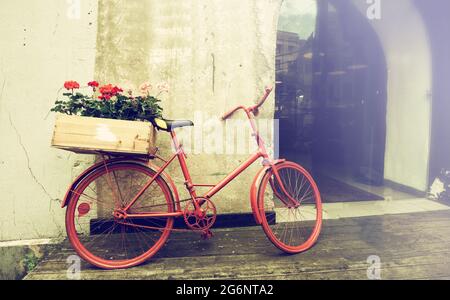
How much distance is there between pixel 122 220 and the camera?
9.87 feet

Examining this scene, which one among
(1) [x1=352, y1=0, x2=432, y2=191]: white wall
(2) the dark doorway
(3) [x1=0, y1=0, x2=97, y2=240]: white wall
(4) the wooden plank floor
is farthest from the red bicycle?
(1) [x1=352, y1=0, x2=432, y2=191]: white wall

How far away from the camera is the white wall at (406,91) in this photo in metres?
5.33

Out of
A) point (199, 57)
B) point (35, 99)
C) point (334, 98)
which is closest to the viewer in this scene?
point (35, 99)

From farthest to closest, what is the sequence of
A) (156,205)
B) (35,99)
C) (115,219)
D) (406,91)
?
(406,91)
(35,99)
(156,205)
(115,219)

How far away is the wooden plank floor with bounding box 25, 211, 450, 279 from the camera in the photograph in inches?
113

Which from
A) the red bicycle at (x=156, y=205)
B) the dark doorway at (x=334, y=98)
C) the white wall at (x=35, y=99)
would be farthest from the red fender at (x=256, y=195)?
the dark doorway at (x=334, y=98)

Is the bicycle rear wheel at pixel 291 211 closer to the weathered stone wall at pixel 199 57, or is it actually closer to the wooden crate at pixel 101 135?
the weathered stone wall at pixel 199 57

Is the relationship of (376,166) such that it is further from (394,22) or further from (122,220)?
(122,220)

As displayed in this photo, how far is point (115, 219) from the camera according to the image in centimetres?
299

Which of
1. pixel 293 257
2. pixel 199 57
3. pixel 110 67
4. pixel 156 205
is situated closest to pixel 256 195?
pixel 293 257

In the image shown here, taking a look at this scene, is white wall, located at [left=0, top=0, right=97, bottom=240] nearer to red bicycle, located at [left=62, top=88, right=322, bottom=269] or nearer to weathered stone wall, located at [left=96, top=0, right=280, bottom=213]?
weathered stone wall, located at [left=96, top=0, right=280, bottom=213]

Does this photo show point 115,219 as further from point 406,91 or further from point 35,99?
point 406,91

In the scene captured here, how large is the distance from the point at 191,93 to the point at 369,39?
13.1ft

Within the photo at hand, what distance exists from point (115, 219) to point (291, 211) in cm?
197
